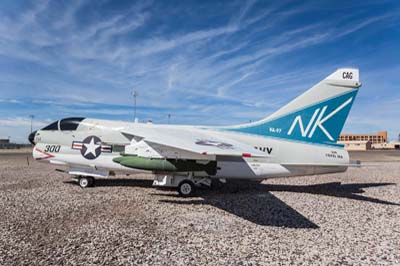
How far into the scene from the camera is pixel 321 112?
9688 millimetres

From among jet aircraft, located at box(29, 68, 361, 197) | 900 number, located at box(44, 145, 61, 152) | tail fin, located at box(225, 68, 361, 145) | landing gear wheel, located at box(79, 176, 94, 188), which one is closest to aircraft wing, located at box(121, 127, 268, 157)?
jet aircraft, located at box(29, 68, 361, 197)

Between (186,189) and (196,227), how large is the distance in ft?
11.3

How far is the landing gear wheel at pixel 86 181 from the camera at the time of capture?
35.5 feet

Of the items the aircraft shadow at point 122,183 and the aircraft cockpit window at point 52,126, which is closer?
the aircraft cockpit window at point 52,126

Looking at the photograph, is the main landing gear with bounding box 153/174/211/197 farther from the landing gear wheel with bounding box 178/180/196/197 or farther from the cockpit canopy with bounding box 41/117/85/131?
the cockpit canopy with bounding box 41/117/85/131

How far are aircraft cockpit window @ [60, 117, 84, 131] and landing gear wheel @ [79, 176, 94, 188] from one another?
215 cm

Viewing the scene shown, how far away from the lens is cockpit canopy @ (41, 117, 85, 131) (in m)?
10.8

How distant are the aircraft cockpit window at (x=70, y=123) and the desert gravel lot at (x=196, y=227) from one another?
99.3 inches

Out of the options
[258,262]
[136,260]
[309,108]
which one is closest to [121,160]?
[136,260]

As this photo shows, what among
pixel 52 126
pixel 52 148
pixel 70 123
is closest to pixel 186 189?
pixel 70 123

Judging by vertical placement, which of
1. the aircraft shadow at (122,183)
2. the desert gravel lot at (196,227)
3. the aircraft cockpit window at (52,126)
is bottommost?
the desert gravel lot at (196,227)

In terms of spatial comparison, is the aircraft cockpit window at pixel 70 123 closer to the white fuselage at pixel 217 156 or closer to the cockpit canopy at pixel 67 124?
the cockpit canopy at pixel 67 124

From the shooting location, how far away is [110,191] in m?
10.1

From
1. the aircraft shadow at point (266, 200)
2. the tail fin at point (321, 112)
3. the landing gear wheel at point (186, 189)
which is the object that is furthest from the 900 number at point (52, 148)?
the tail fin at point (321, 112)
